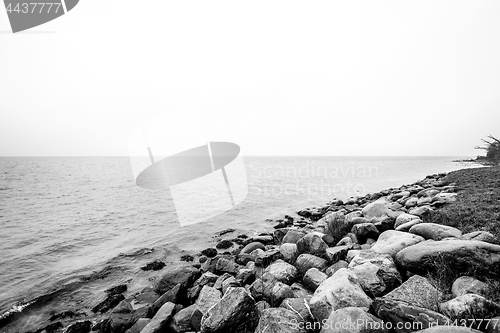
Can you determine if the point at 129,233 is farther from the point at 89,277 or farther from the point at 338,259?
the point at 338,259

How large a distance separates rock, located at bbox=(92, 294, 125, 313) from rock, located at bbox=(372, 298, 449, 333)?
701 cm

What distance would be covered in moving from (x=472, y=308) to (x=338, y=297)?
5.10ft

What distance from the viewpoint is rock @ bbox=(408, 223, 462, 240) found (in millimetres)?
4828

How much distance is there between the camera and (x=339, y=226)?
7703mm

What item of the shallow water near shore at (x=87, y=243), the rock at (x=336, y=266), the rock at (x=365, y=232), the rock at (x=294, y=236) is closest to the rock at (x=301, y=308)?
the rock at (x=336, y=266)

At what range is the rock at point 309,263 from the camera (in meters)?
5.44

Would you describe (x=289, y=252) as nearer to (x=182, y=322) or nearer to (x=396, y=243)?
(x=396, y=243)

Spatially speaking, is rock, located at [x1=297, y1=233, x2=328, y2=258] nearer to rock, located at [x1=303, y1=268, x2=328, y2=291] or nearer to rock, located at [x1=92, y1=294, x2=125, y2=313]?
rock, located at [x1=303, y1=268, x2=328, y2=291]

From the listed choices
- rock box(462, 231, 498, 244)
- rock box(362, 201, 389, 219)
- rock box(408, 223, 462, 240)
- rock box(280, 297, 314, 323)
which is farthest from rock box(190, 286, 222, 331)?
rock box(362, 201, 389, 219)

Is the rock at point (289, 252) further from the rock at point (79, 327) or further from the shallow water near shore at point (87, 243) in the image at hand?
the rock at point (79, 327)

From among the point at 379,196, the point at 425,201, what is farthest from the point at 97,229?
the point at 379,196

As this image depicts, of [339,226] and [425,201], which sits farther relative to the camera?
[425,201]

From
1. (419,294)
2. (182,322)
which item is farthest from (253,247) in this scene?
(419,294)

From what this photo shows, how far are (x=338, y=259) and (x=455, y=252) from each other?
2.47m
